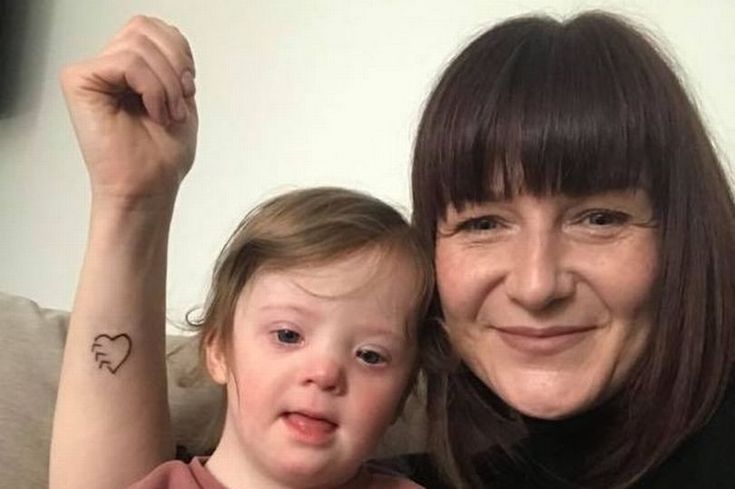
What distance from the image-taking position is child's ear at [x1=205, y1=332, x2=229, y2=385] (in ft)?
3.85

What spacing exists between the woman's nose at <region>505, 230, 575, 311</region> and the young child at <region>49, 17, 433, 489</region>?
0.11m

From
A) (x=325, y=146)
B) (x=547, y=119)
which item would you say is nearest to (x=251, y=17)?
(x=325, y=146)

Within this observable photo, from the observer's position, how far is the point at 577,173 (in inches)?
44.4

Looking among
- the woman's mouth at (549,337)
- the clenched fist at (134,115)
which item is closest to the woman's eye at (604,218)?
the woman's mouth at (549,337)

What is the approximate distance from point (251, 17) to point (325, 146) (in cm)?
30

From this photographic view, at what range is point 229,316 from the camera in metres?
1.16

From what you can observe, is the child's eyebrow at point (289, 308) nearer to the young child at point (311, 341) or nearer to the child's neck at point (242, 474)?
the young child at point (311, 341)

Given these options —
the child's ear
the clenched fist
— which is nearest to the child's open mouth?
the child's ear

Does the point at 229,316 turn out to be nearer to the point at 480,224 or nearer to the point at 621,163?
the point at 480,224

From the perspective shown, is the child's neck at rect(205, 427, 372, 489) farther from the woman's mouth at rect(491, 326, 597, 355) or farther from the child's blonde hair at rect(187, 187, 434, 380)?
the woman's mouth at rect(491, 326, 597, 355)

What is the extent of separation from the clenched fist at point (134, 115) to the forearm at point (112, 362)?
29 mm

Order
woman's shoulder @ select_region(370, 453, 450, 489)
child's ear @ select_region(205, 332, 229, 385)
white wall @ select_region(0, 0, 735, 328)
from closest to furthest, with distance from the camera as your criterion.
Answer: child's ear @ select_region(205, 332, 229, 385) → woman's shoulder @ select_region(370, 453, 450, 489) → white wall @ select_region(0, 0, 735, 328)

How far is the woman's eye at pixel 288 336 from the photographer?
110 cm

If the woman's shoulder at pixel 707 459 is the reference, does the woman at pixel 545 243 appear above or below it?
above
